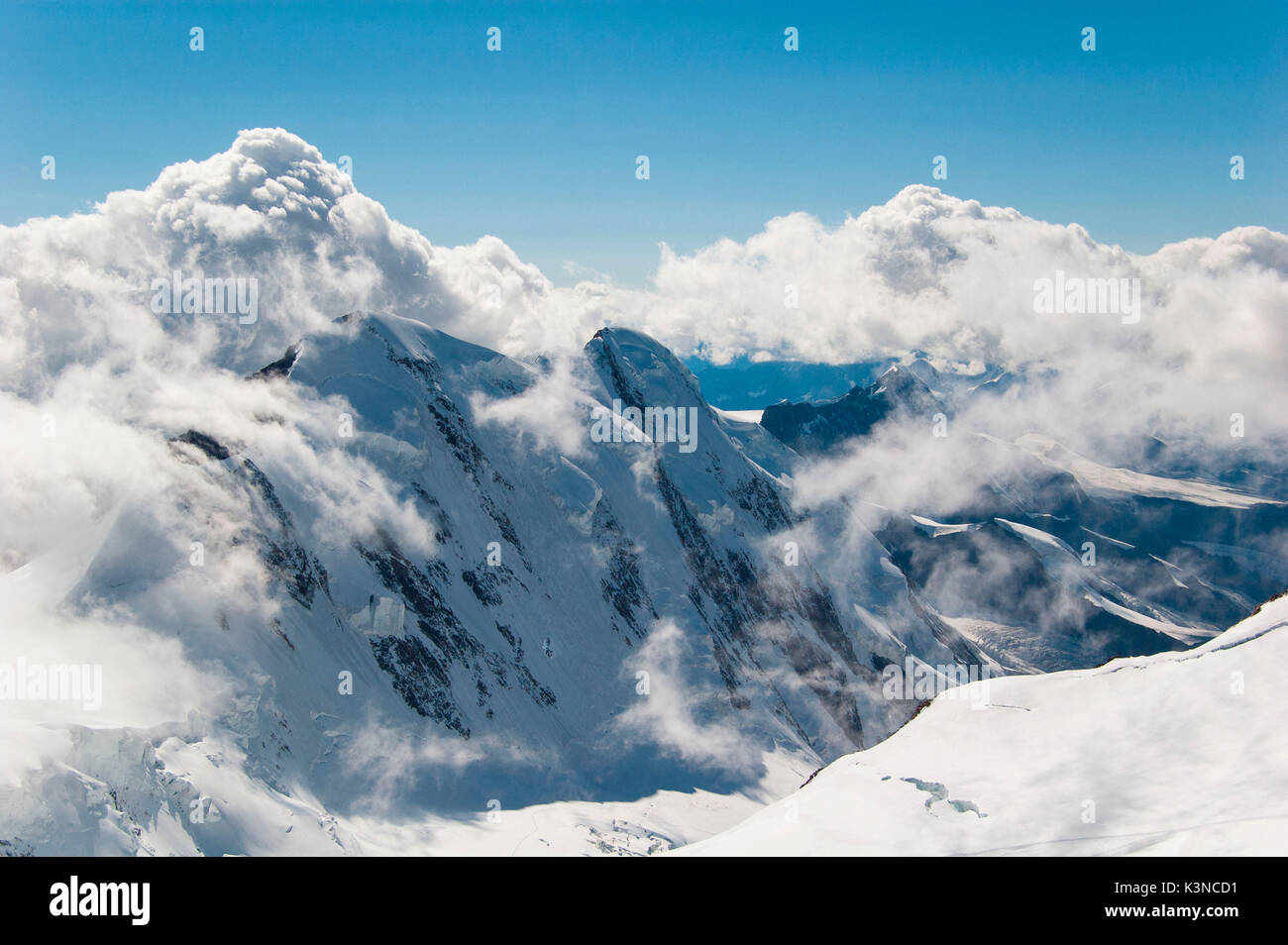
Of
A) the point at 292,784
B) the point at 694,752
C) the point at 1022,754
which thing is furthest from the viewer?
the point at 694,752

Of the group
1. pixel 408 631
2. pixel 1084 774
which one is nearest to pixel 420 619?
pixel 408 631

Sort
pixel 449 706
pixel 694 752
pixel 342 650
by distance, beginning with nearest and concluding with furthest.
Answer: pixel 342 650 < pixel 449 706 < pixel 694 752

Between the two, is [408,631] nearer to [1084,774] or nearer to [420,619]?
[420,619]

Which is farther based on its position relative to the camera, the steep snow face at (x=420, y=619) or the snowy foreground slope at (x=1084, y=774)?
the steep snow face at (x=420, y=619)

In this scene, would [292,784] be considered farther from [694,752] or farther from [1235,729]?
[1235,729]

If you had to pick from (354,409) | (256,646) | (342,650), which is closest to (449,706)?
(342,650)

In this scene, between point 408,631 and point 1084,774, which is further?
point 408,631

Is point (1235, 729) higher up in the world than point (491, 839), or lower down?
higher up

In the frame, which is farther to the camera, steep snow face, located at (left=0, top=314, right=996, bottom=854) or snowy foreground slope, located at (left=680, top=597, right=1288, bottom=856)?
steep snow face, located at (left=0, top=314, right=996, bottom=854)
